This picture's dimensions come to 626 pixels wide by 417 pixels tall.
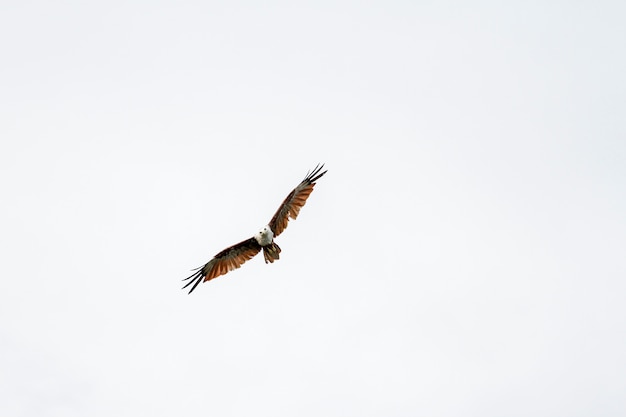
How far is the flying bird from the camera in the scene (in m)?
30.5

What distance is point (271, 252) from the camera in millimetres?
30922

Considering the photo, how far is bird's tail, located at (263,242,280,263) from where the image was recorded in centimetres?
3080

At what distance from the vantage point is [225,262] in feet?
105

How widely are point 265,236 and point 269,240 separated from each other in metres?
0.21

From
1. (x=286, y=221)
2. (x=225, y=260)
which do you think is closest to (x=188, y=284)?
(x=225, y=260)

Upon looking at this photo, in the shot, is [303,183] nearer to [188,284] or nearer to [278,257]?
[278,257]

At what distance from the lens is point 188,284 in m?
31.8

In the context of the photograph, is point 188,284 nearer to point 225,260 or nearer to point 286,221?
point 225,260

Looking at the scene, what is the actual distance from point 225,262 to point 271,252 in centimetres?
219

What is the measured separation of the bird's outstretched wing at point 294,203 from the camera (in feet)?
100

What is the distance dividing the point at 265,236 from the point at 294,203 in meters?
1.55

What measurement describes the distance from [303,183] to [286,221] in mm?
1525

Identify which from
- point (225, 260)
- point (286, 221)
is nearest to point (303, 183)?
point (286, 221)

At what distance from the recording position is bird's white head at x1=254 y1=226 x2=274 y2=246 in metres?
30.4
